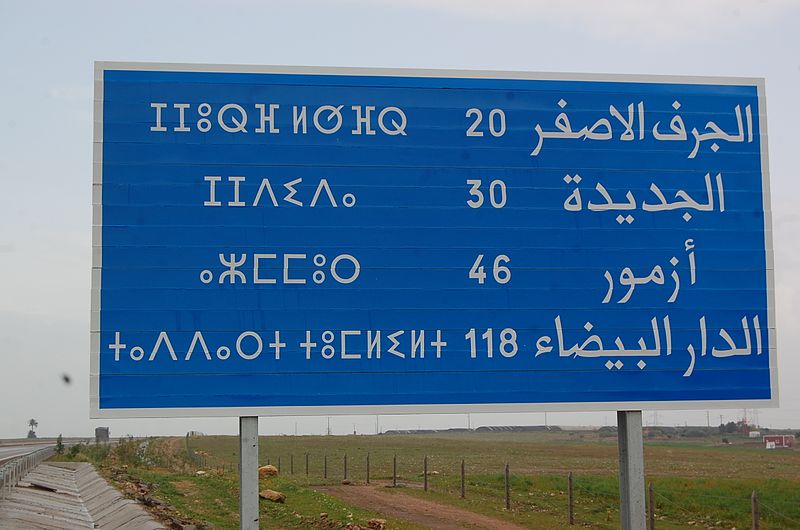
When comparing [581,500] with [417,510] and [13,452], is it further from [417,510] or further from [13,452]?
[13,452]

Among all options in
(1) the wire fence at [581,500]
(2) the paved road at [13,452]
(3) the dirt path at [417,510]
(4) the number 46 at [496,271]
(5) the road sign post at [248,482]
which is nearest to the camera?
(5) the road sign post at [248,482]

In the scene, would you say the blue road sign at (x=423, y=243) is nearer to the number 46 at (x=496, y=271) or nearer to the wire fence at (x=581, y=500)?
the number 46 at (x=496, y=271)

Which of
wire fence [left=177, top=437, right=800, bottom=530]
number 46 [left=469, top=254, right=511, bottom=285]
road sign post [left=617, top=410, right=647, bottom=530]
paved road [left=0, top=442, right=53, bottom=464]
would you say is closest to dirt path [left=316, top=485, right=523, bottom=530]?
wire fence [left=177, top=437, right=800, bottom=530]

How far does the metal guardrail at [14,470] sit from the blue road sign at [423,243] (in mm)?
17252

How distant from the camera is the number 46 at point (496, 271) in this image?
342 inches

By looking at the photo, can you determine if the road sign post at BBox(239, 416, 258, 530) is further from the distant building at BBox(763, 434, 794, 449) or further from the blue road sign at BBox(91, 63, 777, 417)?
the distant building at BBox(763, 434, 794, 449)

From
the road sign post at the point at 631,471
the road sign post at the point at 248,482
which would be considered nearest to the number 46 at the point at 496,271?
the road sign post at the point at 631,471

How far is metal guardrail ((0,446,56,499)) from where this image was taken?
23844 mm

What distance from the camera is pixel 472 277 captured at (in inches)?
342

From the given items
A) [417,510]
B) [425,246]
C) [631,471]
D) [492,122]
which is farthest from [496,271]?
[417,510]

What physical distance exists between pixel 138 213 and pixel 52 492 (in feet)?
74.3

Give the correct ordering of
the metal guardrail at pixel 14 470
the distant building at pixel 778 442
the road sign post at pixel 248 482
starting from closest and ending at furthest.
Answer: the road sign post at pixel 248 482, the metal guardrail at pixel 14 470, the distant building at pixel 778 442

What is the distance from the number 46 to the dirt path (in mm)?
14331

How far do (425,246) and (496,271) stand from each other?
678 millimetres
